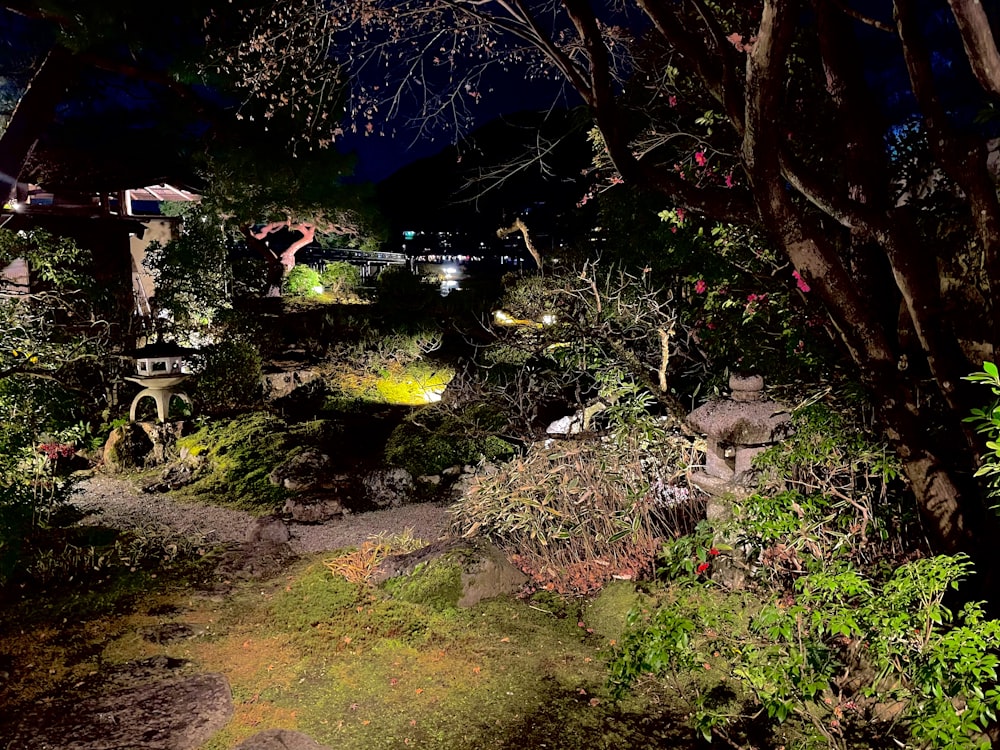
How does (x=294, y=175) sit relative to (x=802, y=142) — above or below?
above

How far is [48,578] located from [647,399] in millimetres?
5410

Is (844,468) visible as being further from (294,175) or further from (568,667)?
(294,175)

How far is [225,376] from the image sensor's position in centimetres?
1085

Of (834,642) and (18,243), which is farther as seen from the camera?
(18,243)

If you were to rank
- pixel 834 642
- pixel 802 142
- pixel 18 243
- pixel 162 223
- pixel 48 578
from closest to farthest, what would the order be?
pixel 834 642
pixel 802 142
pixel 48 578
pixel 18 243
pixel 162 223

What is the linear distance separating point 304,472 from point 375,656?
4575 mm


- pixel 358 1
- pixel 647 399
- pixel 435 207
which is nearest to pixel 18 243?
pixel 358 1

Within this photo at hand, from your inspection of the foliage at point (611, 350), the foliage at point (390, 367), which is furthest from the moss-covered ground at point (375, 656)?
the foliage at point (390, 367)

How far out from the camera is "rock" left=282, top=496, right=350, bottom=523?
7410 mm

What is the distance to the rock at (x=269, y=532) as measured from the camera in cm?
657

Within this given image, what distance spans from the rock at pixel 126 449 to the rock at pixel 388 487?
3.77 m

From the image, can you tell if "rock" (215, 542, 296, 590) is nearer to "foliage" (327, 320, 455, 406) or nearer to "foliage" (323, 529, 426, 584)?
"foliage" (323, 529, 426, 584)

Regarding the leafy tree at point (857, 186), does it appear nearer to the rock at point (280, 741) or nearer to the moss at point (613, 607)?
the moss at point (613, 607)

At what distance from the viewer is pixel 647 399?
534cm
